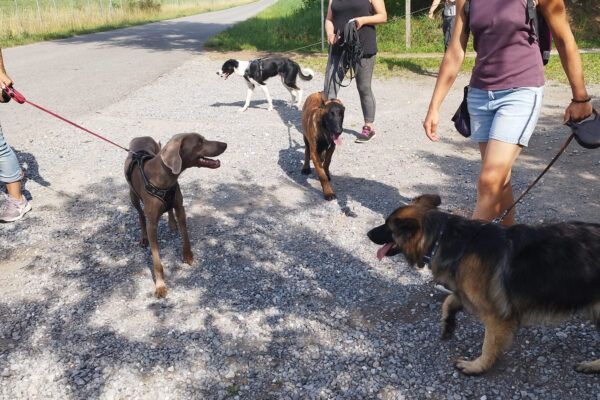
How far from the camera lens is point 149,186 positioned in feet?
11.4

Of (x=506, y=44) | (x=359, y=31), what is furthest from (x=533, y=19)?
(x=359, y=31)

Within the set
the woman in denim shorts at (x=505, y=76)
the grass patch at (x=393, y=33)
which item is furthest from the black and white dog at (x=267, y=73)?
the woman in denim shorts at (x=505, y=76)

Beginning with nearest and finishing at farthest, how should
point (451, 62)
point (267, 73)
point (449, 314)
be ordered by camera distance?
point (449, 314), point (451, 62), point (267, 73)

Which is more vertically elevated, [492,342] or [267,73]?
[267,73]

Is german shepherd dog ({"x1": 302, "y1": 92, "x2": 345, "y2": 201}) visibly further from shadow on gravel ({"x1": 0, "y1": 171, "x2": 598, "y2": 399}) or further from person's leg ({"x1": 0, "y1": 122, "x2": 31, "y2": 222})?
person's leg ({"x1": 0, "y1": 122, "x2": 31, "y2": 222})

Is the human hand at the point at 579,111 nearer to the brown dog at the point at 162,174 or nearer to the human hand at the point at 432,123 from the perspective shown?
the human hand at the point at 432,123

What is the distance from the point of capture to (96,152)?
6539 millimetres

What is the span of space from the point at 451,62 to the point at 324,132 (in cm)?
214

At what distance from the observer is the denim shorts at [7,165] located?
450 centimetres

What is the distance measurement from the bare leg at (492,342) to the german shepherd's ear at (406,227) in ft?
1.96

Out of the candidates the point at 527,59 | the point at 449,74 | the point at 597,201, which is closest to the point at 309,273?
the point at 449,74

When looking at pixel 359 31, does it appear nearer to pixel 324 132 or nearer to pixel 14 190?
pixel 324 132

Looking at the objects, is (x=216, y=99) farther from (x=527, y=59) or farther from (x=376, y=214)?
(x=527, y=59)

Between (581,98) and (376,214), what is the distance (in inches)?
88.9
